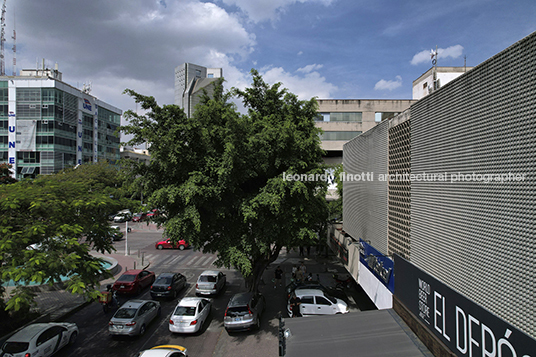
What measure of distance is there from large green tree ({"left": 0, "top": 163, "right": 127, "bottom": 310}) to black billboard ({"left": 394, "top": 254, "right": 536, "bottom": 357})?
913 centimetres

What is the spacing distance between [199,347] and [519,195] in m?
11.5

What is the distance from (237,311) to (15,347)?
7471 millimetres

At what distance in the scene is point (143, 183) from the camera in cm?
1166

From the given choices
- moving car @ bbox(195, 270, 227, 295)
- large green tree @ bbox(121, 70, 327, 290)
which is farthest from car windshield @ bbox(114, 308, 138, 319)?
moving car @ bbox(195, 270, 227, 295)

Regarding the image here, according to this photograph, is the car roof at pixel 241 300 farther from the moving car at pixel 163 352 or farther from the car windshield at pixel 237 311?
the moving car at pixel 163 352

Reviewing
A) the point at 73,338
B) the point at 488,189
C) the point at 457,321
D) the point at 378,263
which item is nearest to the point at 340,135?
the point at 378,263

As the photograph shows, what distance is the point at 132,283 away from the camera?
16438mm

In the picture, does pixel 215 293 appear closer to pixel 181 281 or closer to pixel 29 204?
pixel 181 281

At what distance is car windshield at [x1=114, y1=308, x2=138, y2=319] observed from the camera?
11562 millimetres

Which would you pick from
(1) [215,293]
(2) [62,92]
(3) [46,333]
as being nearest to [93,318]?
(3) [46,333]

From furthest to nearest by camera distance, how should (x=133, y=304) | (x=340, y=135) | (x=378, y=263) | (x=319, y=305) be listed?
(x=340, y=135) < (x=319, y=305) < (x=133, y=304) < (x=378, y=263)

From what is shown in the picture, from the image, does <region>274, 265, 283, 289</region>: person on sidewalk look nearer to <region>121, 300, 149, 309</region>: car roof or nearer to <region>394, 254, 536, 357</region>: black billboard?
<region>121, 300, 149, 309</region>: car roof

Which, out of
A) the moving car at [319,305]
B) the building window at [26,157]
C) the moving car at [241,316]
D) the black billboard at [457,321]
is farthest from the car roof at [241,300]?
the building window at [26,157]

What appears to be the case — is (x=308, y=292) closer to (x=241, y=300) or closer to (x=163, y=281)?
(x=241, y=300)
